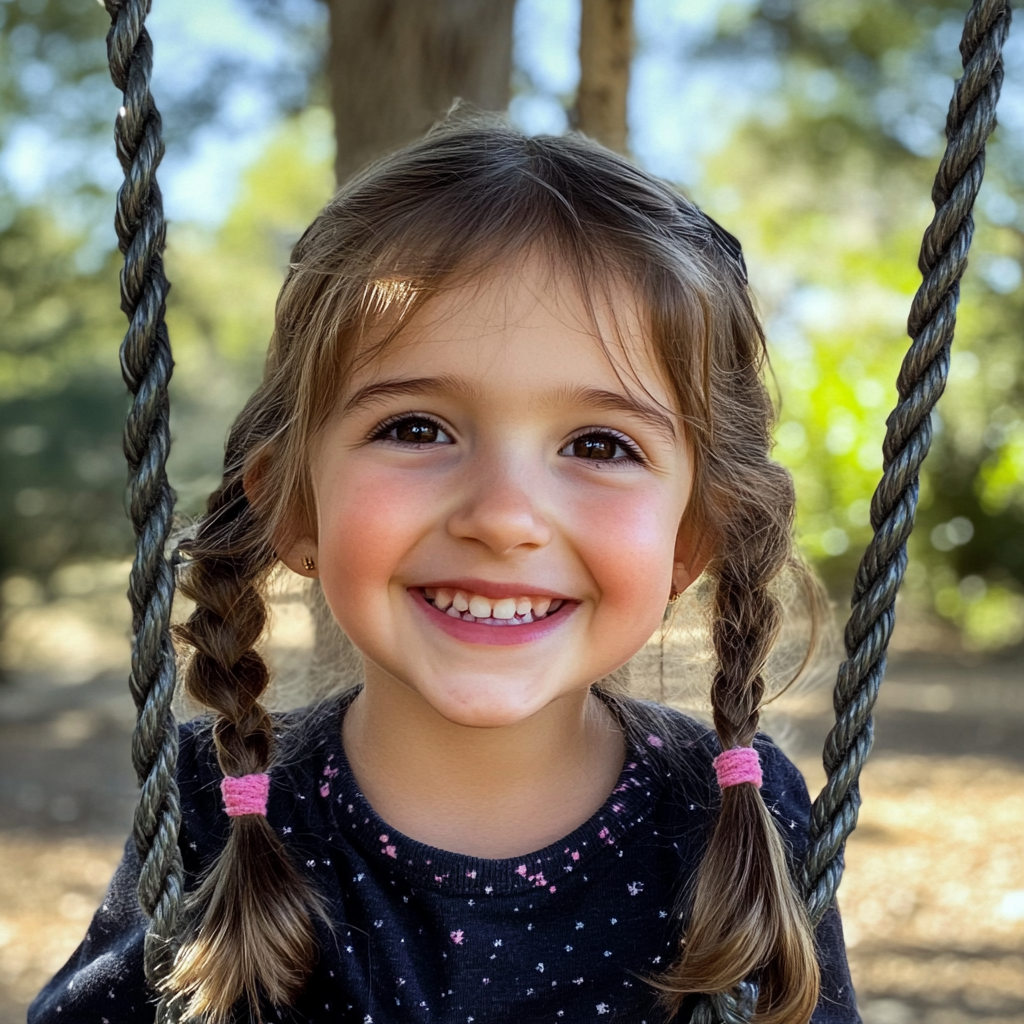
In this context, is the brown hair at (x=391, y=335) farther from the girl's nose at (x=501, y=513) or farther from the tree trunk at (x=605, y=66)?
the tree trunk at (x=605, y=66)

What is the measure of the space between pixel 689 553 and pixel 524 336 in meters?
0.40

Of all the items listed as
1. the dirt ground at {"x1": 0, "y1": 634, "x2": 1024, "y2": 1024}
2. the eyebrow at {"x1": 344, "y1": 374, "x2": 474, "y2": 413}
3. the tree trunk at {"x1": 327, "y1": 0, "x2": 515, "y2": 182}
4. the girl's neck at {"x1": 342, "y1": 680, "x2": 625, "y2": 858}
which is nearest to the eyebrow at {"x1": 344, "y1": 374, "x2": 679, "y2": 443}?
the eyebrow at {"x1": 344, "y1": 374, "x2": 474, "y2": 413}

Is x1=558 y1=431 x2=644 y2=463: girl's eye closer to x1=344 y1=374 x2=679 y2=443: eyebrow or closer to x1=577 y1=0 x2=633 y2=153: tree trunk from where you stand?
x1=344 y1=374 x2=679 y2=443: eyebrow

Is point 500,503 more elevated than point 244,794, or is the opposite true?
point 500,503

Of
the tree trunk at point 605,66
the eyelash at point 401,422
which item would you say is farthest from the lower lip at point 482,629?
the tree trunk at point 605,66

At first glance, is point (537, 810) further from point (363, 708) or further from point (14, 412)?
point (14, 412)

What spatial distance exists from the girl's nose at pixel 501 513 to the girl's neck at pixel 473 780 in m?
0.32

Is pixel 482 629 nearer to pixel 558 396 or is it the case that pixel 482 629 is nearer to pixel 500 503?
pixel 500 503

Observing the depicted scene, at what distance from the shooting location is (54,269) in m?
8.55

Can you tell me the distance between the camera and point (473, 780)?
1518mm

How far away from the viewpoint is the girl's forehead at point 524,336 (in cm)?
132

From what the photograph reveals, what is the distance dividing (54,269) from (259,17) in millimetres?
3744

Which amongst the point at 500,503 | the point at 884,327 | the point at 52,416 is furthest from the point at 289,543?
the point at 884,327

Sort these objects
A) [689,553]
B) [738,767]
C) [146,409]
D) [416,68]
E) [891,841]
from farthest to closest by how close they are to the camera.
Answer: [891,841], [416,68], [689,553], [738,767], [146,409]
